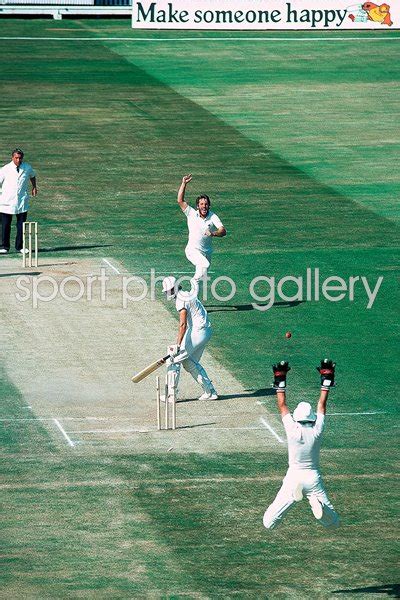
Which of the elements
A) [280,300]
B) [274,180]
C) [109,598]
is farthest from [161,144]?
[109,598]

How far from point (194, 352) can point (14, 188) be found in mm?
10304

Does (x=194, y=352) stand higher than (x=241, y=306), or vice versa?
(x=194, y=352)

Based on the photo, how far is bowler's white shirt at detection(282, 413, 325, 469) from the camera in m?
16.1

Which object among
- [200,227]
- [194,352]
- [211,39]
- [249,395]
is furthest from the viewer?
[211,39]

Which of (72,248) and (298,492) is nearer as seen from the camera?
(298,492)

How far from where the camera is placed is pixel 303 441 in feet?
53.0

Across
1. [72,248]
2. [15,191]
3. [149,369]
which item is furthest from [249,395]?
[72,248]

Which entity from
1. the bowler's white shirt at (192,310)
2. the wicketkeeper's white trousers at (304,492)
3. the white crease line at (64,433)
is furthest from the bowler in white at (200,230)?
the wicketkeeper's white trousers at (304,492)

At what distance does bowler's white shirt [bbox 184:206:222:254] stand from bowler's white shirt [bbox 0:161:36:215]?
5502 millimetres

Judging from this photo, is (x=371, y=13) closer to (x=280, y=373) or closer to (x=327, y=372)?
(x=327, y=372)

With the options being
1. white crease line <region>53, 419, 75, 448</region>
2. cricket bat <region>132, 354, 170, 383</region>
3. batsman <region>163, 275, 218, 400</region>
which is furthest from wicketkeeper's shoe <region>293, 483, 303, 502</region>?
batsman <region>163, 275, 218, 400</region>

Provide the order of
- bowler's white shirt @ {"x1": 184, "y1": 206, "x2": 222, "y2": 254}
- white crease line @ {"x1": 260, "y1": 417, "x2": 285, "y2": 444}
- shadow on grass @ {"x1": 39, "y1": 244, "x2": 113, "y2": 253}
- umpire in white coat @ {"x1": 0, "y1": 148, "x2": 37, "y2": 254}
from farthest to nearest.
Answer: shadow on grass @ {"x1": 39, "y1": 244, "x2": 113, "y2": 253} < umpire in white coat @ {"x1": 0, "y1": 148, "x2": 37, "y2": 254} < bowler's white shirt @ {"x1": 184, "y1": 206, "x2": 222, "y2": 254} < white crease line @ {"x1": 260, "y1": 417, "x2": 285, "y2": 444}

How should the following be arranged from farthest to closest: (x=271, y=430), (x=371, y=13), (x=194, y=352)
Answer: (x=371, y=13) < (x=194, y=352) < (x=271, y=430)

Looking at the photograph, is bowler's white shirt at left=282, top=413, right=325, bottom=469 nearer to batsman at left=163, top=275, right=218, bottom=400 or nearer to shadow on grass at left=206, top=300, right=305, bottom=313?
batsman at left=163, top=275, right=218, bottom=400
